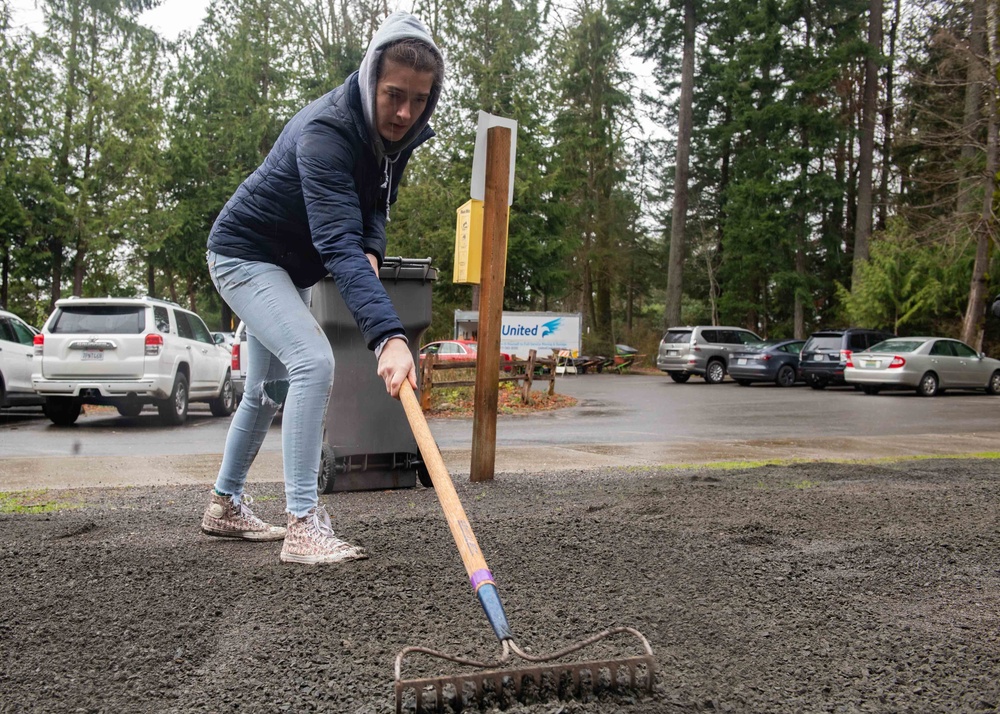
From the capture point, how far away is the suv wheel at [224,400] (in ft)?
47.2

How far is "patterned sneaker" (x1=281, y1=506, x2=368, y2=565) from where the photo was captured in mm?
3379

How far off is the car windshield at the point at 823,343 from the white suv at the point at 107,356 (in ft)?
55.3

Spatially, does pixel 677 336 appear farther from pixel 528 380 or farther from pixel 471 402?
pixel 471 402

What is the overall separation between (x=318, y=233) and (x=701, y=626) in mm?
1850

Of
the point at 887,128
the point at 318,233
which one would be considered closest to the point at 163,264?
the point at 887,128

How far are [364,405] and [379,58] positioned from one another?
2.81m

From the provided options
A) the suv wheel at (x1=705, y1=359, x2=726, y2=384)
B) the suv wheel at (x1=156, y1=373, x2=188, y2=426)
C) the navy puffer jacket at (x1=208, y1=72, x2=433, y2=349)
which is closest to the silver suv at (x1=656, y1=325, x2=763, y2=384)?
the suv wheel at (x1=705, y1=359, x2=726, y2=384)

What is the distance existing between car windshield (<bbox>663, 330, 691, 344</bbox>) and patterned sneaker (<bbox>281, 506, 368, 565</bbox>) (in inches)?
963

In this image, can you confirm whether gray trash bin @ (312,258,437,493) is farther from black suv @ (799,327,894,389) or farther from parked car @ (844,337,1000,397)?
black suv @ (799,327,894,389)

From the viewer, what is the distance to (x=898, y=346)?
2122 cm

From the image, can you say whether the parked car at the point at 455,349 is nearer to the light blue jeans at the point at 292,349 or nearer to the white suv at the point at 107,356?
the white suv at the point at 107,356

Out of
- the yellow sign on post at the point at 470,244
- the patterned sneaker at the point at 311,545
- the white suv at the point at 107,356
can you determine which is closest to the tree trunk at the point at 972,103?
the yellow sign on post at the point at 470,244

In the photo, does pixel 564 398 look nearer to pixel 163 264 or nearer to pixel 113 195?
pixel 113 195

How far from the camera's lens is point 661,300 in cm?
6184
